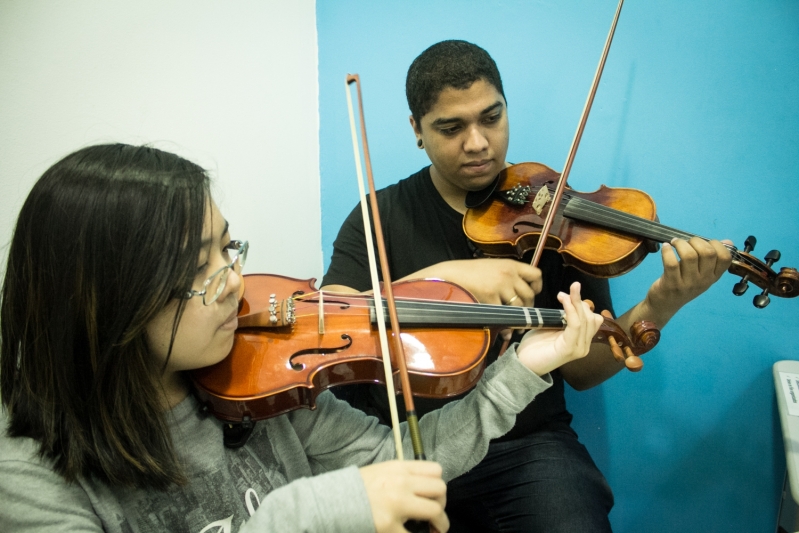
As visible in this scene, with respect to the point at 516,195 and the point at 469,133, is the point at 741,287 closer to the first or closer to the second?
the point at 516,195

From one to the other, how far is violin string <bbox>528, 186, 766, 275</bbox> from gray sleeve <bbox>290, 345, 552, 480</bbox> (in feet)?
1.31

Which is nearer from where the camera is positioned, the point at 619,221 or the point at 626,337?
the point at 626,337

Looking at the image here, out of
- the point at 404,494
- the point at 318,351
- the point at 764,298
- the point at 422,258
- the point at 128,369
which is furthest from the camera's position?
the point at 422,258

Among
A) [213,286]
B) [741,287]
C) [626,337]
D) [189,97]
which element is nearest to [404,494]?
[213,286]

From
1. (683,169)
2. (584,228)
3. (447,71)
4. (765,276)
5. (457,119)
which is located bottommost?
(765,276)

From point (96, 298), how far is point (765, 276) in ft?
4.06

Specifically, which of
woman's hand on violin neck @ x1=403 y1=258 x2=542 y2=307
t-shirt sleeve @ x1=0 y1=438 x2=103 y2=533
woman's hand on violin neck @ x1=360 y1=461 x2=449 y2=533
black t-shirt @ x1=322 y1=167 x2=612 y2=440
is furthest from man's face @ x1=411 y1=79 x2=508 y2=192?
t-shirt sleeve @ x1=0 y1=438 x2=103 y2=533

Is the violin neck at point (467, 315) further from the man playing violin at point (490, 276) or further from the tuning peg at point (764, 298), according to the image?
the tuning peg at point (764, 298)

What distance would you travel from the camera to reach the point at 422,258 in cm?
136

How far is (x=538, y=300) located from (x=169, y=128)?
3.48ft

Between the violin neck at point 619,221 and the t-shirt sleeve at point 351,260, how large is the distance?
532mm

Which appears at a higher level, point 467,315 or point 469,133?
point 469,133

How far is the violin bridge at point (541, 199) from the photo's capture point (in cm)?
118

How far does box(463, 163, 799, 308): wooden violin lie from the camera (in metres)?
1.03
